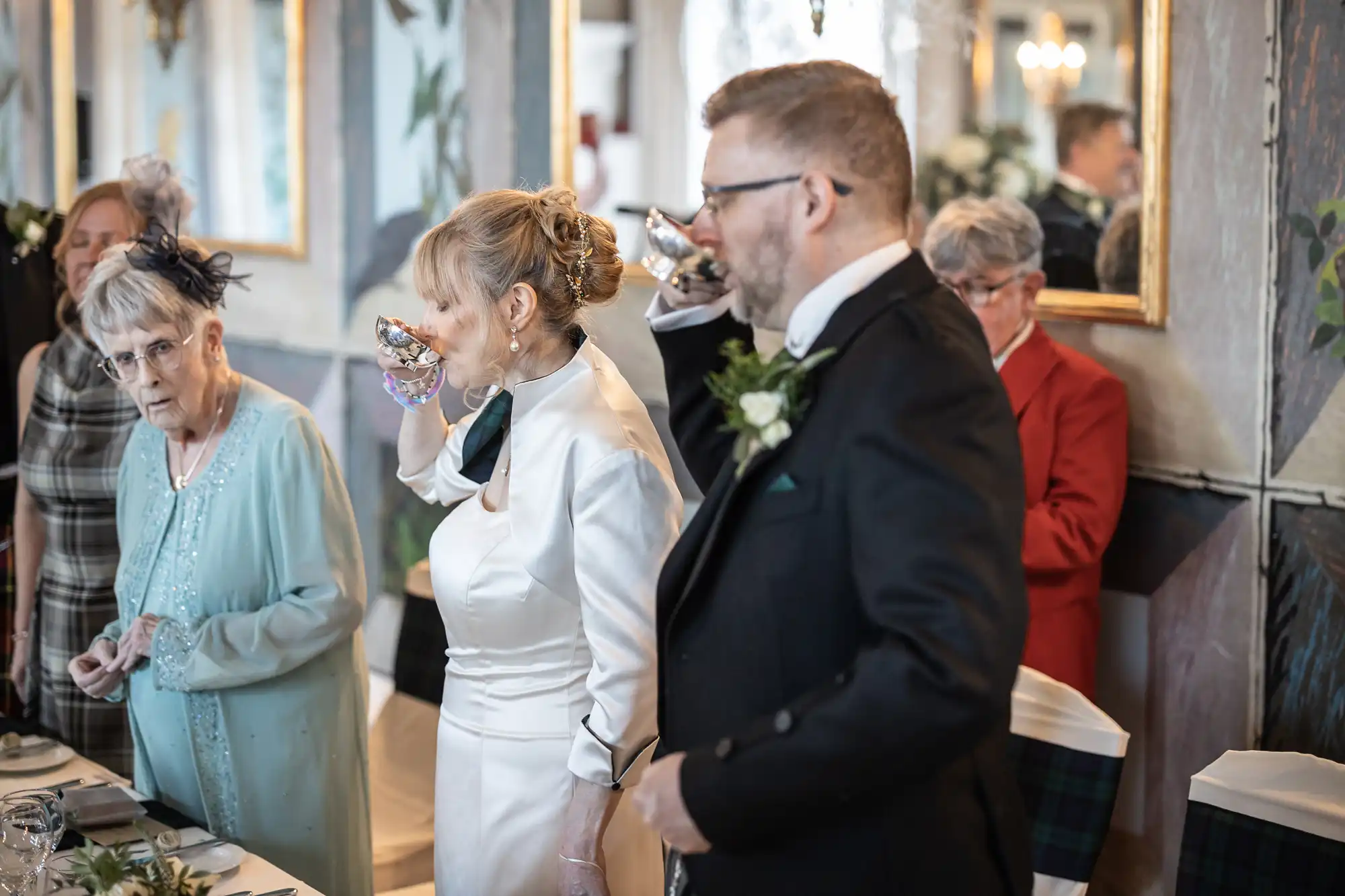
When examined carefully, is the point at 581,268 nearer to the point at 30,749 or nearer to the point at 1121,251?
the point at 30,749

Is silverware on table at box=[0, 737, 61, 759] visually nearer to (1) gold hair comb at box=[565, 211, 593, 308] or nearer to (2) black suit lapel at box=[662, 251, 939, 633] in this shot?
(1) gold hair comb at box=[565, 211, 593, 308]

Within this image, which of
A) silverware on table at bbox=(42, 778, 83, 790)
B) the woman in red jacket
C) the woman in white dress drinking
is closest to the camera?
the woman in white dress drinking

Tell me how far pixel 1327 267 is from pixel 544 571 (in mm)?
1688

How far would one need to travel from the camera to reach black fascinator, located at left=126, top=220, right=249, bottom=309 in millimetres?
2568

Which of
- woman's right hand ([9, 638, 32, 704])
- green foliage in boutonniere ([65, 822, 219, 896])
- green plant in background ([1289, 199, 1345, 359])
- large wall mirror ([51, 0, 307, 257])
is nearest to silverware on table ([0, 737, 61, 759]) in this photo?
green foliage in boutonniere ([65, 822, 219, 896])

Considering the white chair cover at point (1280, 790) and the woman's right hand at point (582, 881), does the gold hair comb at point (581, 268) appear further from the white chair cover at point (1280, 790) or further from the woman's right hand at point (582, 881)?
the white chair cover at point (1280, 790)

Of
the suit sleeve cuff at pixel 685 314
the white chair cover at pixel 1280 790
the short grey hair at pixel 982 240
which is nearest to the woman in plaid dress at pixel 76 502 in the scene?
the short grey hair at pixel 982 240

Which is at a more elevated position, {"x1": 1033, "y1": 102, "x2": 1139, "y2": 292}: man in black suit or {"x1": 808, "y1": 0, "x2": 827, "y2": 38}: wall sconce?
{"x1": 808, "y1": 0, "x2": 827, "y2": 38}: wall sconce

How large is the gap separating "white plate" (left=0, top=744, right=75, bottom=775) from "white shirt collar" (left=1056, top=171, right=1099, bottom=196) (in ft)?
7.73

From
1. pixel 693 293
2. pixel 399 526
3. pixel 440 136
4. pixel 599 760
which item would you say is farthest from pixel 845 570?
pixel 399 526

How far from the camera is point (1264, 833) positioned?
7.10 ft

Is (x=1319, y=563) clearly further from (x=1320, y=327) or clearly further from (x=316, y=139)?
(x=316, y=139)

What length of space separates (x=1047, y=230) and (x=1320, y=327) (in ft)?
2.26

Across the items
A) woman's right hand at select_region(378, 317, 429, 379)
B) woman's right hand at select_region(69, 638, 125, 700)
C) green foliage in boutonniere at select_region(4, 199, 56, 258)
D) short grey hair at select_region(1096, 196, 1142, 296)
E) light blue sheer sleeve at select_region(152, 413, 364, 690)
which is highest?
green foliage in boutonniere at select_region(4, 199, 56, 258)
